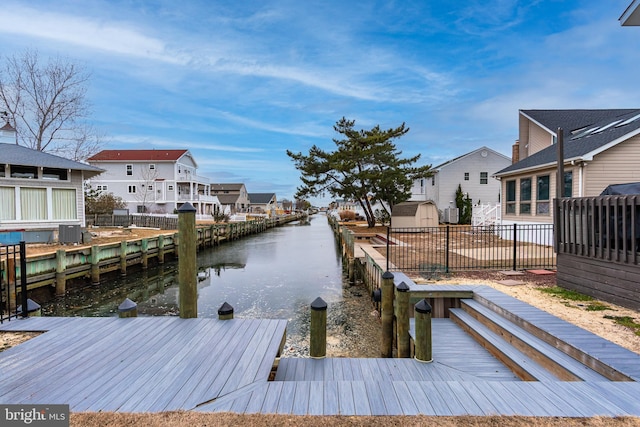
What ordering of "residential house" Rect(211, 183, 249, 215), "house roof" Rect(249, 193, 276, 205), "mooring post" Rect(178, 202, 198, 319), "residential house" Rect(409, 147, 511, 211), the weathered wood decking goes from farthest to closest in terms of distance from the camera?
"house roof" Rect(249, 193, 276, 205)
"residential house" Rect(211, 183, 249, 215)
"residential house" Rect(409, 147, 511, 211)
"mooring post" Rect(178, 202, 198, 319)
the weathered wood decking

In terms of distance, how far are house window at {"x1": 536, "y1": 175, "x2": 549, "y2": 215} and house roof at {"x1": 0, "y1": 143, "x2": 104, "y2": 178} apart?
22.1 m

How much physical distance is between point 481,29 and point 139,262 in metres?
21.4

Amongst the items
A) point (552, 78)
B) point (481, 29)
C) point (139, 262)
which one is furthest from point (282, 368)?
point (552, 78)

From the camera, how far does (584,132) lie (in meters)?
15.1

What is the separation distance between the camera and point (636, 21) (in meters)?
7.61

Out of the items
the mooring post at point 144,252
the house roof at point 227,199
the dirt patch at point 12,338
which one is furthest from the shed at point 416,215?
the house roof at point 227,199

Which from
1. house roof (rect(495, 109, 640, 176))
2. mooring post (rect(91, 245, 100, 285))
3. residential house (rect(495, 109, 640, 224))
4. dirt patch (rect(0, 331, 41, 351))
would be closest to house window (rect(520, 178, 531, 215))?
residential house (rect(495, 109, 640, 224))

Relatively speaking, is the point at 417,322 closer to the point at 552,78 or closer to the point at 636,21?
the point at 636,21

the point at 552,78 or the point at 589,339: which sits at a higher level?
the point at 552,78

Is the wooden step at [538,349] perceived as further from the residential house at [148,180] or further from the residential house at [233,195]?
the residential house at [233,195]

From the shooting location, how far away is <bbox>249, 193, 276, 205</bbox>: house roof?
Result: 8462cm

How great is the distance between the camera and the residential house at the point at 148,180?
39250mm

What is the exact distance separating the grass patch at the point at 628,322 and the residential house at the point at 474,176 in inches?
945

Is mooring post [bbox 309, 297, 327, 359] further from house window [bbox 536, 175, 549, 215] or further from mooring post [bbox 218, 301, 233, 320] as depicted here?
house window [bbox 536, 175, 549, 215]
